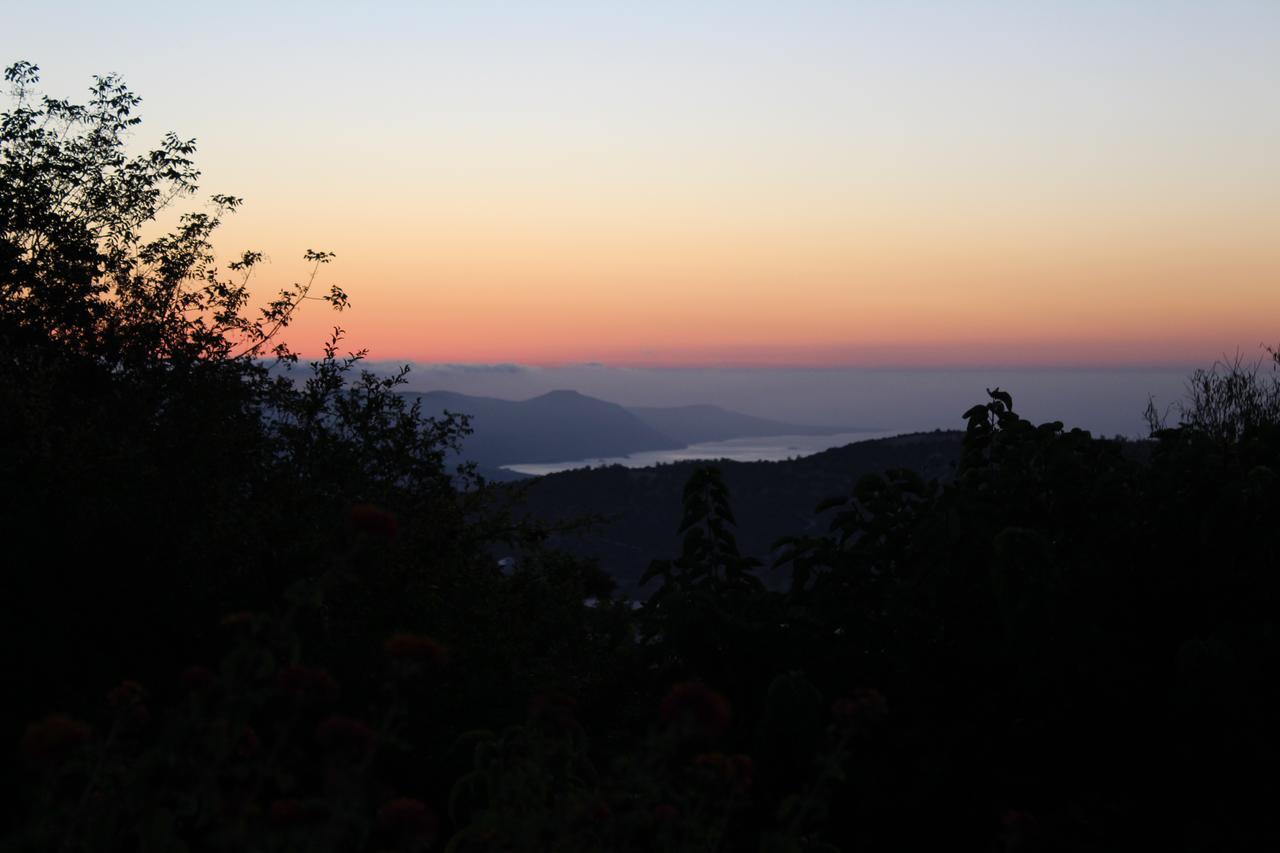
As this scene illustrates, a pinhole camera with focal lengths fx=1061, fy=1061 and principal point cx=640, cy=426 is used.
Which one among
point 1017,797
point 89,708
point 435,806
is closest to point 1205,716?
point 1017,797

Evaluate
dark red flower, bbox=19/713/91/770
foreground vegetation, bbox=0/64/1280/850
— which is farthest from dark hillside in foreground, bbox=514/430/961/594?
dark red flower, bbox=19/713/91/770

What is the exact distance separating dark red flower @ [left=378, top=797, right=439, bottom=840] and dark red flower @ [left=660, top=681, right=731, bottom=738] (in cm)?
70

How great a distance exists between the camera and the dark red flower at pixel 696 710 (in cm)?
289

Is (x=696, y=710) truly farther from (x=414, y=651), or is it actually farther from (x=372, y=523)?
(x=372, y=523)

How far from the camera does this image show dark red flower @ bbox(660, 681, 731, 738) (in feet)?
9.48

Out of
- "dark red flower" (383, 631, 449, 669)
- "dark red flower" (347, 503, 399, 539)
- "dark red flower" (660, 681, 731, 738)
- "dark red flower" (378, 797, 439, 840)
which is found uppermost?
"dark red flower" (347, 503, 399, 539)

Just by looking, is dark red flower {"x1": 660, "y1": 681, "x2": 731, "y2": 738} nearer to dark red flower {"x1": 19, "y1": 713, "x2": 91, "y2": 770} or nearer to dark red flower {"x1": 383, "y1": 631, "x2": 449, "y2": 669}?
dark red flower {"x1": 383, "y1": 631, "x2": 449, "y2": 669}

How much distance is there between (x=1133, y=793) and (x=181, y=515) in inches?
320

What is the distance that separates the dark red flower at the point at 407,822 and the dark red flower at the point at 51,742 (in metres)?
0.80

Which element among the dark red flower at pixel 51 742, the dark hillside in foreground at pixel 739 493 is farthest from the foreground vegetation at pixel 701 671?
the dark hillside in foreground at pixel 739 493

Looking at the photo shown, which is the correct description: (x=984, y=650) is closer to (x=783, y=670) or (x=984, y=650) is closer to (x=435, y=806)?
(x=783, y=670)

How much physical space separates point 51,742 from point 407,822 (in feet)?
2.98

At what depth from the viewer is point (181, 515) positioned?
9586mm

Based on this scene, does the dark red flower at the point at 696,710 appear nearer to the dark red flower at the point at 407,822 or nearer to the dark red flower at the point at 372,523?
the dark red flower at the point at 407,822
